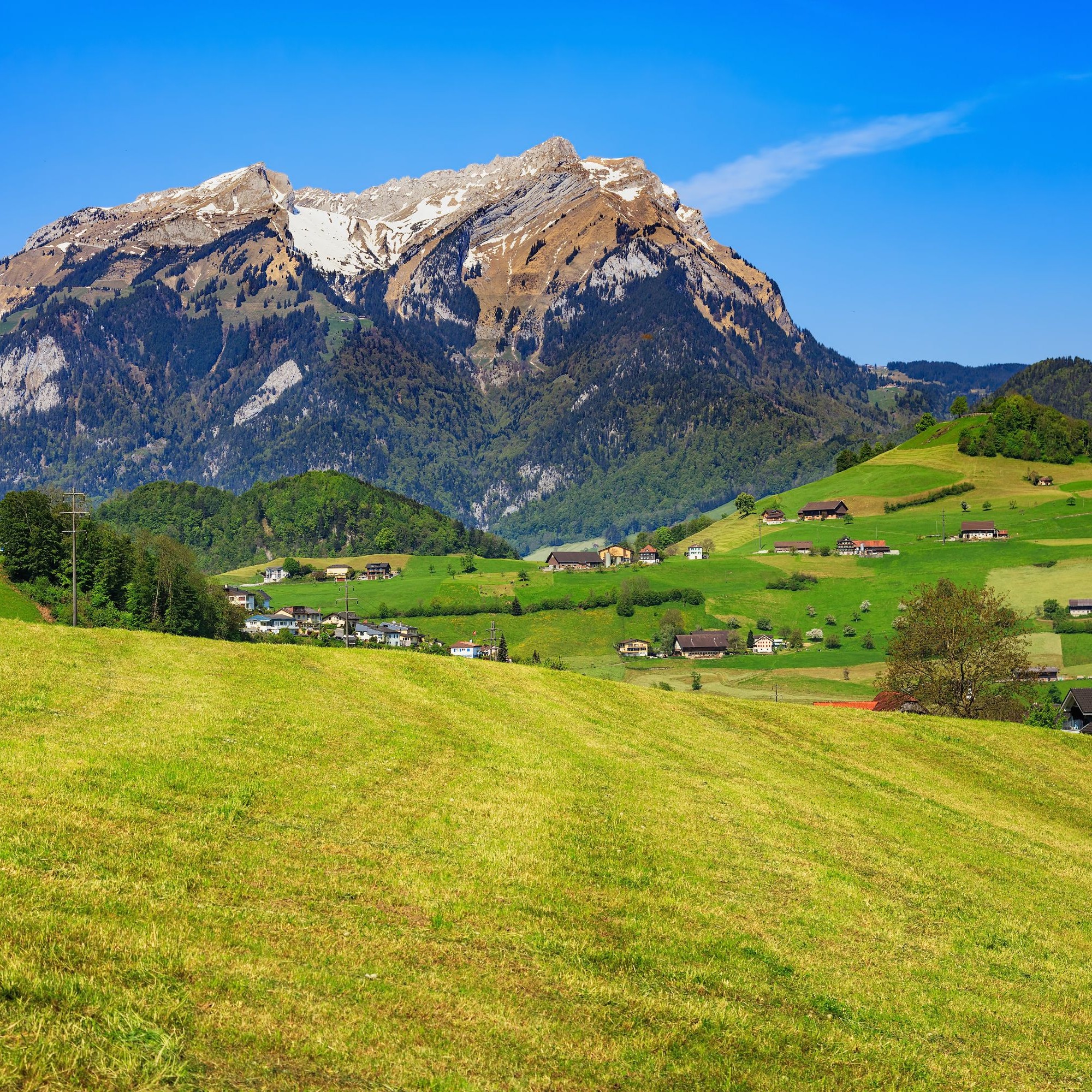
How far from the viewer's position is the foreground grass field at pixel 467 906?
40.4 feet

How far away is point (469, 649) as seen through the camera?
610 ft

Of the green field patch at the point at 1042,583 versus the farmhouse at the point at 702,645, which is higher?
the green field patch at the point at 1042,583

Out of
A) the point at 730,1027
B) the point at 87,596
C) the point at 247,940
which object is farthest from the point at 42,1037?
the point at 87,596

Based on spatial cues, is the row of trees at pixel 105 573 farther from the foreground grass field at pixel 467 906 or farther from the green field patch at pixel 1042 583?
the green field patch at pixel 1042 583

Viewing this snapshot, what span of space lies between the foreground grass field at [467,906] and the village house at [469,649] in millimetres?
141542

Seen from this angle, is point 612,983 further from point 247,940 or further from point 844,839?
point 844,839

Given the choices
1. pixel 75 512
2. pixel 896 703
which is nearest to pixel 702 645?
pixel 896 703

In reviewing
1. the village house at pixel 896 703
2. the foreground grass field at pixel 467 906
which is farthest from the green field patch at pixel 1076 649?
the foreground grass field at pixel 467 906

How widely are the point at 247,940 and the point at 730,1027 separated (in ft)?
23.3

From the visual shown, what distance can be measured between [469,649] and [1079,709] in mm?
106809

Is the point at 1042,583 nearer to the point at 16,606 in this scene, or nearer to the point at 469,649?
the point at 469,649

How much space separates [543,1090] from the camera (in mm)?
11859

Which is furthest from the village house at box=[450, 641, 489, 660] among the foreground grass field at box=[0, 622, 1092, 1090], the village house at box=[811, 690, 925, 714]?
the foreground grass field at box=[0, 622, 1092, 1090]

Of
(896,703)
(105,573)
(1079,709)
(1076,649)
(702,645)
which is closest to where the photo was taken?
(896,703)
